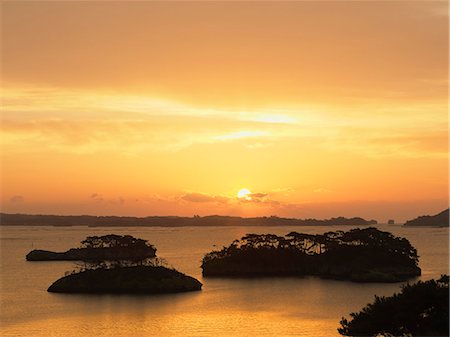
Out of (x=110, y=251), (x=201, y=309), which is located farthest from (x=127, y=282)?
(x=110, y=251)

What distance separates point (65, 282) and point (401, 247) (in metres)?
59.8

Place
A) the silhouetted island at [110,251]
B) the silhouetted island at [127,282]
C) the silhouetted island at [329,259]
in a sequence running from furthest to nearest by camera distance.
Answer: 1. the silhouetted island at [110,251]
2. the silhouetted island at [329,259]
3. the silhouetted island at [127,282]

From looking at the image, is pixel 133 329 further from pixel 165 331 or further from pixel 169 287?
pixel 169 287

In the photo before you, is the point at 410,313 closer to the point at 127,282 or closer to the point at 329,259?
the point at 127,282

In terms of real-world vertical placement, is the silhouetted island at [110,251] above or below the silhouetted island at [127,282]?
above

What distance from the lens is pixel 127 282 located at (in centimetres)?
9125

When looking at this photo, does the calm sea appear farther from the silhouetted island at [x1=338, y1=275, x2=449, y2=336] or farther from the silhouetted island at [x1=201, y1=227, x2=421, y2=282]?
the silhouetted island at [x1=338, y1=275, x2=449, y2=336]

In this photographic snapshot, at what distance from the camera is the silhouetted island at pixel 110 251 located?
138 meters

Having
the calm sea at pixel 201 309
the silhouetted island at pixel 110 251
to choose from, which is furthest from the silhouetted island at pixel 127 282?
the silhouetted island at pixel 110 251

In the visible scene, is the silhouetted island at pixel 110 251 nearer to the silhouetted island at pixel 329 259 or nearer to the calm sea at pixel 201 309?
the silhouetted island at pixel 329 259

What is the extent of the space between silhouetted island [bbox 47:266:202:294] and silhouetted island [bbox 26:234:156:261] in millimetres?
34688

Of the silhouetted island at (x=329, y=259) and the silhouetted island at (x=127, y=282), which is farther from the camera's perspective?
the silhouetted island at (x=329, y=259)

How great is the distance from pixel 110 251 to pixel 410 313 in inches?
4532

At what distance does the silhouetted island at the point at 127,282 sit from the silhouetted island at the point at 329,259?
23.3 m
